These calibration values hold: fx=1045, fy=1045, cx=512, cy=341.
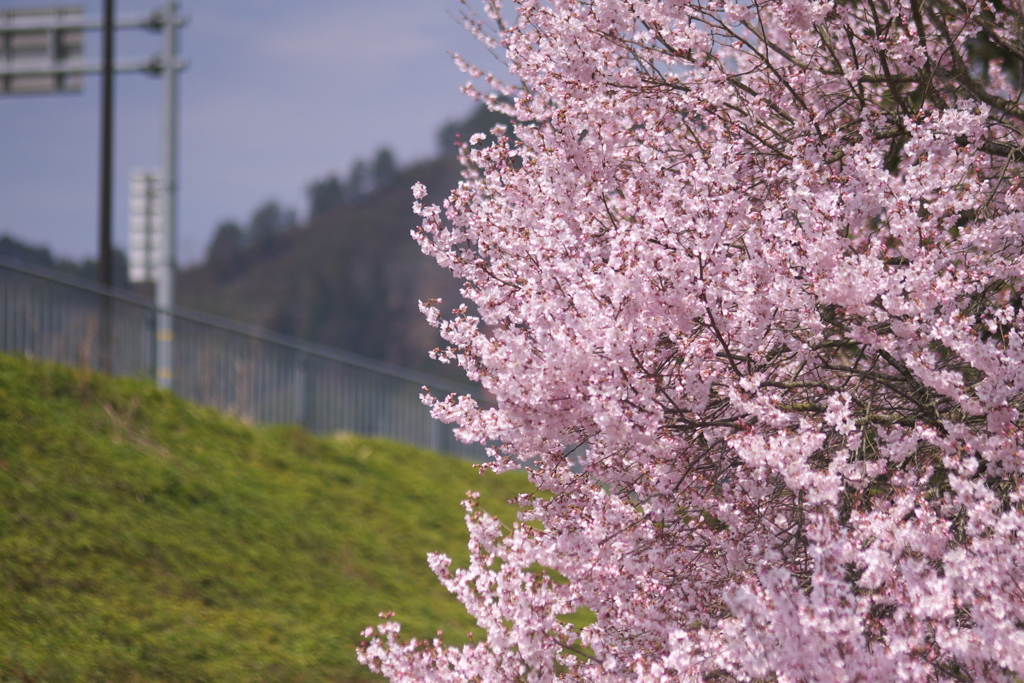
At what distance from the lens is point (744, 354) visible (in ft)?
12.6

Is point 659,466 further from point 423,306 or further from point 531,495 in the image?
point 423,306

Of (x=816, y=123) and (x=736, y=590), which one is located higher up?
(x=816, y=123)

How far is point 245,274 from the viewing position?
133375 millimetres

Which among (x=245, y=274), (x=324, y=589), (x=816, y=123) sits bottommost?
(x=324, y=589)

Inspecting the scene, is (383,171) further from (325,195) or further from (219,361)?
(219,361)

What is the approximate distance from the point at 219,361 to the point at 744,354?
10.4m

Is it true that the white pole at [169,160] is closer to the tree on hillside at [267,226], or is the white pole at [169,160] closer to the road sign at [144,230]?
the road sign at [144,230]

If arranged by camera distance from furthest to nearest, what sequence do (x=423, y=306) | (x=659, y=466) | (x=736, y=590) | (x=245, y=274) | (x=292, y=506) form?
(x=245, y=274)
(x=292, y=506)
(x=423, y=306)
(x=659, y=466)
(x=736, y=590)

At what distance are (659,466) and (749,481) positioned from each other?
34 centimetres

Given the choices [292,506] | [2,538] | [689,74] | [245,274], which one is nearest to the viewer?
[689,74]

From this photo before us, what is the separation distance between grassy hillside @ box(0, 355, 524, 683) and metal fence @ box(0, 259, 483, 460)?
487 mm

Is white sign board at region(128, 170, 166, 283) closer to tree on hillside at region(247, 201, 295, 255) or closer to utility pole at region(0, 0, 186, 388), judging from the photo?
utility pole at region(0, 0, 186, 388)

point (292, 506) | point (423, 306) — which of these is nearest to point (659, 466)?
Result: point (423, 306)

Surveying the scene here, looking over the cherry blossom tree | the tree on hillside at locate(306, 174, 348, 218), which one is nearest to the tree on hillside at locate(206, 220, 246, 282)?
the tree on hillside at locate(306, 174, 348, 218)
